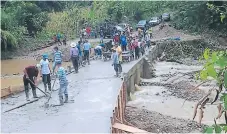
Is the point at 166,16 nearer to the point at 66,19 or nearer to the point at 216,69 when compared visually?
the point at 66,19

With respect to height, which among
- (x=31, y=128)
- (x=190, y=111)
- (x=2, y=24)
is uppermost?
(x=2, y=24)

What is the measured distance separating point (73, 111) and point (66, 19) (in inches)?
1162

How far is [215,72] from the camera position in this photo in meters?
2.44

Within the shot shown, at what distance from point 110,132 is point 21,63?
83.7 ft

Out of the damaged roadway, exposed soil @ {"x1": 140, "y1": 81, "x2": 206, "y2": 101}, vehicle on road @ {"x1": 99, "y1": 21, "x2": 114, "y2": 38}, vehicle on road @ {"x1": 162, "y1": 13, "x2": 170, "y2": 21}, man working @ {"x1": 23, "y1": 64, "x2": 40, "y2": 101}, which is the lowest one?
exposed soil @ {"x1": 140, "y1": 81, "x2": 206, "y2": 101}

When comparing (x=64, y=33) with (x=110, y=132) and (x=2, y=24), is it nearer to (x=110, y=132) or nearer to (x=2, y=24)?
(x=2, y=24)

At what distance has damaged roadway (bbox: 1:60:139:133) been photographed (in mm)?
11609

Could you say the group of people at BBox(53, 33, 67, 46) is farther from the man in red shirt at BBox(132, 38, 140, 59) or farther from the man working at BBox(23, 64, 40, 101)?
the man working at BBox(23, 64, 40, 101)

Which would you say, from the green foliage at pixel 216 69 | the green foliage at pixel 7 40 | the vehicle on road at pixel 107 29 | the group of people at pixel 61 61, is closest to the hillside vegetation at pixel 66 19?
the green foliage at pixel 7 40

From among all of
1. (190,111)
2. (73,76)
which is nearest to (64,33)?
(73,76)

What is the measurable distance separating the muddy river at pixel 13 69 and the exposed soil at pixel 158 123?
37.7 feet

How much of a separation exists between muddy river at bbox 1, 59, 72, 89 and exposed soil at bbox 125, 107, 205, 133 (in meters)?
11.5

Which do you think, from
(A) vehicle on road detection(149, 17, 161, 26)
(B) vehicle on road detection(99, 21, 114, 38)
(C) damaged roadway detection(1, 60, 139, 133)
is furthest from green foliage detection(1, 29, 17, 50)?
(C) damaged roadway detection(1, 60, 139, 133)

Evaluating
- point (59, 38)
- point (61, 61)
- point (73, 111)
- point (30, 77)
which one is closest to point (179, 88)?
point (61, 61)
